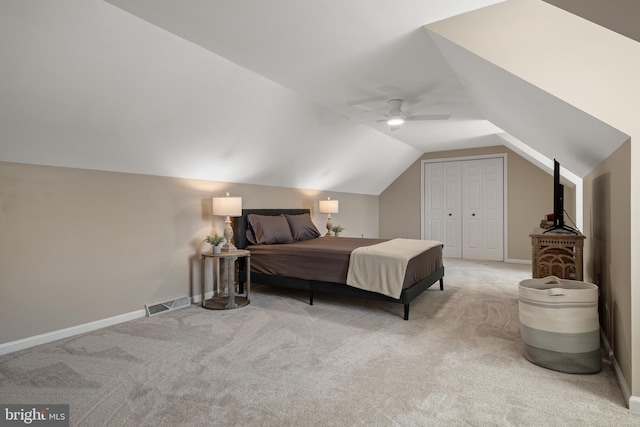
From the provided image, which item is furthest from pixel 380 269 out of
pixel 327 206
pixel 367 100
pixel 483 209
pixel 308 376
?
pixel 483 209

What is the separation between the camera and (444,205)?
7695 mm

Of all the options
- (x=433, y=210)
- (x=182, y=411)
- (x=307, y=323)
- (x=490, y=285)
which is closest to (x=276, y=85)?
(x=307, y=323)

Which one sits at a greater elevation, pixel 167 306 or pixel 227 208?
pixel 227 208

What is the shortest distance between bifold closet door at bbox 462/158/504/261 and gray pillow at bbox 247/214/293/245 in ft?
14.4

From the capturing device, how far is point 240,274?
14.3 ft

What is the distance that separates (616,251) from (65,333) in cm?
425

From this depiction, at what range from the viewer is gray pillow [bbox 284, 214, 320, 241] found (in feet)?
16.5

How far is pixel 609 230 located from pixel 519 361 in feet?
3.68

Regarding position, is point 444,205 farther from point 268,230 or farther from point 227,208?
point 227,208

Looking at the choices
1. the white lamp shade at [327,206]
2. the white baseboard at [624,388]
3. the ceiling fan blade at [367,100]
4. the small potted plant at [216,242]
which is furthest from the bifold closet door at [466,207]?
the small potted plant at [216,242]

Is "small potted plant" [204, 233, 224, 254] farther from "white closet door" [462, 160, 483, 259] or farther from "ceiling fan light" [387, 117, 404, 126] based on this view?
"white closet door" [462, 160, 483, 259]

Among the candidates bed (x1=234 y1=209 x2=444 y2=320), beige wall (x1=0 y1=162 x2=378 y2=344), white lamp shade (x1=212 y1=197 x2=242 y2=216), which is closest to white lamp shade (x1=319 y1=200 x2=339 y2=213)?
bed (x1=234 y1=209 x2=444 y2=320)

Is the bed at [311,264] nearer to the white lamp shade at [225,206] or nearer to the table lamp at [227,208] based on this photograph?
the table lamp at [227,208]

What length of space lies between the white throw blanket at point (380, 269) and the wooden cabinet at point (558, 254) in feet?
3.77
